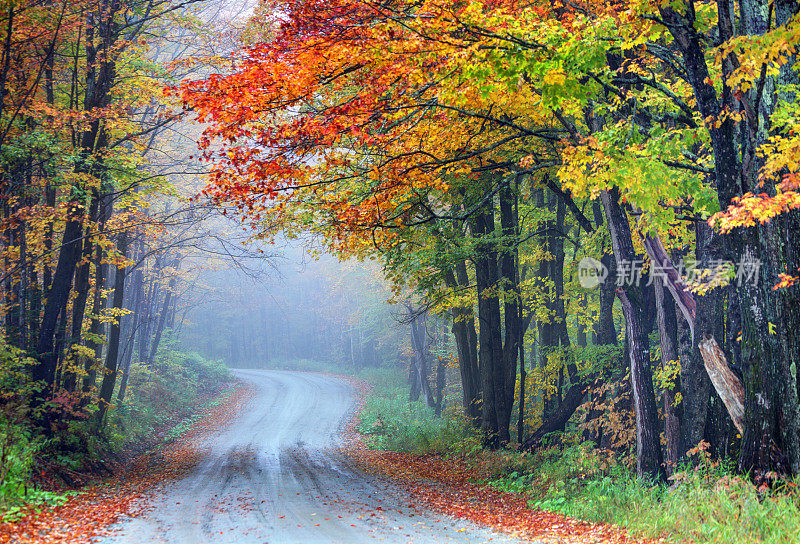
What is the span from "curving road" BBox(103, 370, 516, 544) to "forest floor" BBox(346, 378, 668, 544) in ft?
1.65

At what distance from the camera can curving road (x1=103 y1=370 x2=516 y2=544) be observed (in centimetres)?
724

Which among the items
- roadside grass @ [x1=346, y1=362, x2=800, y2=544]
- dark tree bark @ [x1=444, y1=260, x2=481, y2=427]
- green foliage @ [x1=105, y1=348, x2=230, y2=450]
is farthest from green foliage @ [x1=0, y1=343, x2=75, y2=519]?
dark tree bark @ [x1=444, y1=260, x2=481, y2=427]

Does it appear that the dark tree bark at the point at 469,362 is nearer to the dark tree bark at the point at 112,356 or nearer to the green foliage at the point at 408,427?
the green foliage at the point at 408,427

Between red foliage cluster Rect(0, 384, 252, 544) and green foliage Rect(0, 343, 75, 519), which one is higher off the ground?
green foliage Rect(0, 343, 75, 519)

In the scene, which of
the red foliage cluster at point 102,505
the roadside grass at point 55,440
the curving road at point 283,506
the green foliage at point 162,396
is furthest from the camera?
the green foliage at point 162,396

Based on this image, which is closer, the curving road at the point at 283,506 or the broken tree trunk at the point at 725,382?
the curving road at the point at 283,506

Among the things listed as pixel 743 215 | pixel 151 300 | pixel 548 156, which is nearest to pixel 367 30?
pixel 743 215

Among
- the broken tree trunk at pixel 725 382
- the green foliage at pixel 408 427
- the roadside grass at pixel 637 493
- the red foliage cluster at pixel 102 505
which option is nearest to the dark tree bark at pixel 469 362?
the green foliage at pixel 408 427

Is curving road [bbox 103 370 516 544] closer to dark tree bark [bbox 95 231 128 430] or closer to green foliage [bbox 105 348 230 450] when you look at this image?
green foliage [bbox 105 348 230 450]

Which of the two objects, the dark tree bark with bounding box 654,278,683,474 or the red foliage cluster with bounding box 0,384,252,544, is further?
the dark tree bark with bounding box 654,278,683,474

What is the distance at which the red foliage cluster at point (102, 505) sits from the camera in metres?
6.71

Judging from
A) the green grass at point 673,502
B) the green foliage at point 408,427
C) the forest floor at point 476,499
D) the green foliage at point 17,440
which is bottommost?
the green foliage at point 408,427

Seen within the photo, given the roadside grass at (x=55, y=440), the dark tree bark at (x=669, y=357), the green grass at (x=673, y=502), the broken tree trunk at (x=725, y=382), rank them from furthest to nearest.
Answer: the dark tree bark at (x=669, y=357) → the roadside grass at (x=55, y=440) → the broken tree trunk at (x=725, y=382) → the green grass at (x=673, y=502)

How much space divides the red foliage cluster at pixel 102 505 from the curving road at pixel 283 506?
36cm
